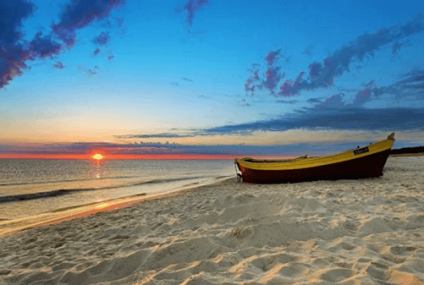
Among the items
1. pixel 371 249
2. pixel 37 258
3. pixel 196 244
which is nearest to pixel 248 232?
pixel 196 244

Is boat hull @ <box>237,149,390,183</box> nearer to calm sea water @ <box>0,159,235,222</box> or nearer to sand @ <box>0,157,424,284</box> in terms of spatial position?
sand @ <box>0,157,424,284</box>

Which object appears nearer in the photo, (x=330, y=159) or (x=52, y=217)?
(x=52, y=217)

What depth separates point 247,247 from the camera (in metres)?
4.24

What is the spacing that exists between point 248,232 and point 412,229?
114 inches

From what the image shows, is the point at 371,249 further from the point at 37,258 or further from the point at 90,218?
the point at 90,218

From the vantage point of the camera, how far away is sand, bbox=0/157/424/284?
3.23m

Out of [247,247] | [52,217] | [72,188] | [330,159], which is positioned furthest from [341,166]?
[72,188]

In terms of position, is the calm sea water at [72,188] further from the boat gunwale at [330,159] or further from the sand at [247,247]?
the sand at [247,247]

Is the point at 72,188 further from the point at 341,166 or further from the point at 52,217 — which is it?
the point at 341,166

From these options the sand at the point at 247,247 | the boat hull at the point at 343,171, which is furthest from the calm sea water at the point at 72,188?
the boat hull at the point at 343,171

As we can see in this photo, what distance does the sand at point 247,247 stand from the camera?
323 centimetres

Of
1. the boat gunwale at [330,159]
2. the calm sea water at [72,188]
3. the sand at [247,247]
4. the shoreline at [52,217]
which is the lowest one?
the calm sea water at [72,188]

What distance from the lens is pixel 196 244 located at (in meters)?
4.54

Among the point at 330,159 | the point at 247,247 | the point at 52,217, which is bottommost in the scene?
the point at 52,217
